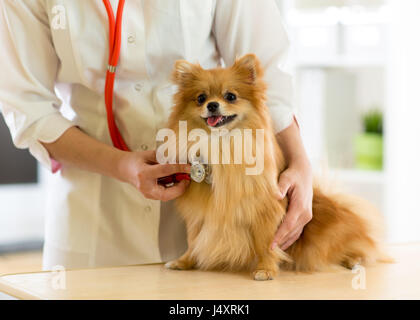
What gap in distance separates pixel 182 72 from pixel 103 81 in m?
0.24

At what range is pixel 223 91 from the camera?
44.3 inches

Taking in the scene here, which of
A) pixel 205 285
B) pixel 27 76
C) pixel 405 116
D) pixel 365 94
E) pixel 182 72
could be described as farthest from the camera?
pixel 365 94

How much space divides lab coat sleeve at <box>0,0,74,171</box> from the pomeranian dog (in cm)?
29

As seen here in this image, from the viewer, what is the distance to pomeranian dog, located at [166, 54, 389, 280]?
3.67 ft

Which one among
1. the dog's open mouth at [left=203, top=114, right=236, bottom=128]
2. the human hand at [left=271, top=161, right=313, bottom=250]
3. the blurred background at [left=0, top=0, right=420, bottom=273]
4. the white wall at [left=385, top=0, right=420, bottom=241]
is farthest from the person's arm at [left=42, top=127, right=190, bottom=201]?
the white wall at [left=385, top=0, right=420, bottom=241]

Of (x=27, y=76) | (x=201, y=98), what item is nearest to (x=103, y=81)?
(x=27, y=76)

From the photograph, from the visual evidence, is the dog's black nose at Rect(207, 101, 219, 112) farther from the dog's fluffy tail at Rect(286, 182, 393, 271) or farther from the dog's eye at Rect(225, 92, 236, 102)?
the dog's fluffy tail at Rect(286, 182, 393, 271)

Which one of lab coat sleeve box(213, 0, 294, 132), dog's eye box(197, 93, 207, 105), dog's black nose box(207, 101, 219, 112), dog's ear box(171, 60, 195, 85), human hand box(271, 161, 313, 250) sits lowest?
human hand box(271, 161, 313, 250)

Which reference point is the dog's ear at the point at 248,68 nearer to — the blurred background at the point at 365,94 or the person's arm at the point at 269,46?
the person's arm at the point at 269,46

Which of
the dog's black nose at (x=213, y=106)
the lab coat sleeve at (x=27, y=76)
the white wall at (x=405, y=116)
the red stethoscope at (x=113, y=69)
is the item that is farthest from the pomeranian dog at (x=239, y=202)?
the white wall at (x=405, y=116)

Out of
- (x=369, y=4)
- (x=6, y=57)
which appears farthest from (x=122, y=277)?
(x=369, y=4)

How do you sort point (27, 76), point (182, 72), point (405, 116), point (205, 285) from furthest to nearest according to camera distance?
1. point (405, 116)
2. point (27, 76)
3. point (182, 72)
4. point (205, 285)

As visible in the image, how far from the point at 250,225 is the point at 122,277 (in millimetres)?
274

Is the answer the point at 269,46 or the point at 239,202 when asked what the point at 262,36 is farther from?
the point at 239,202
